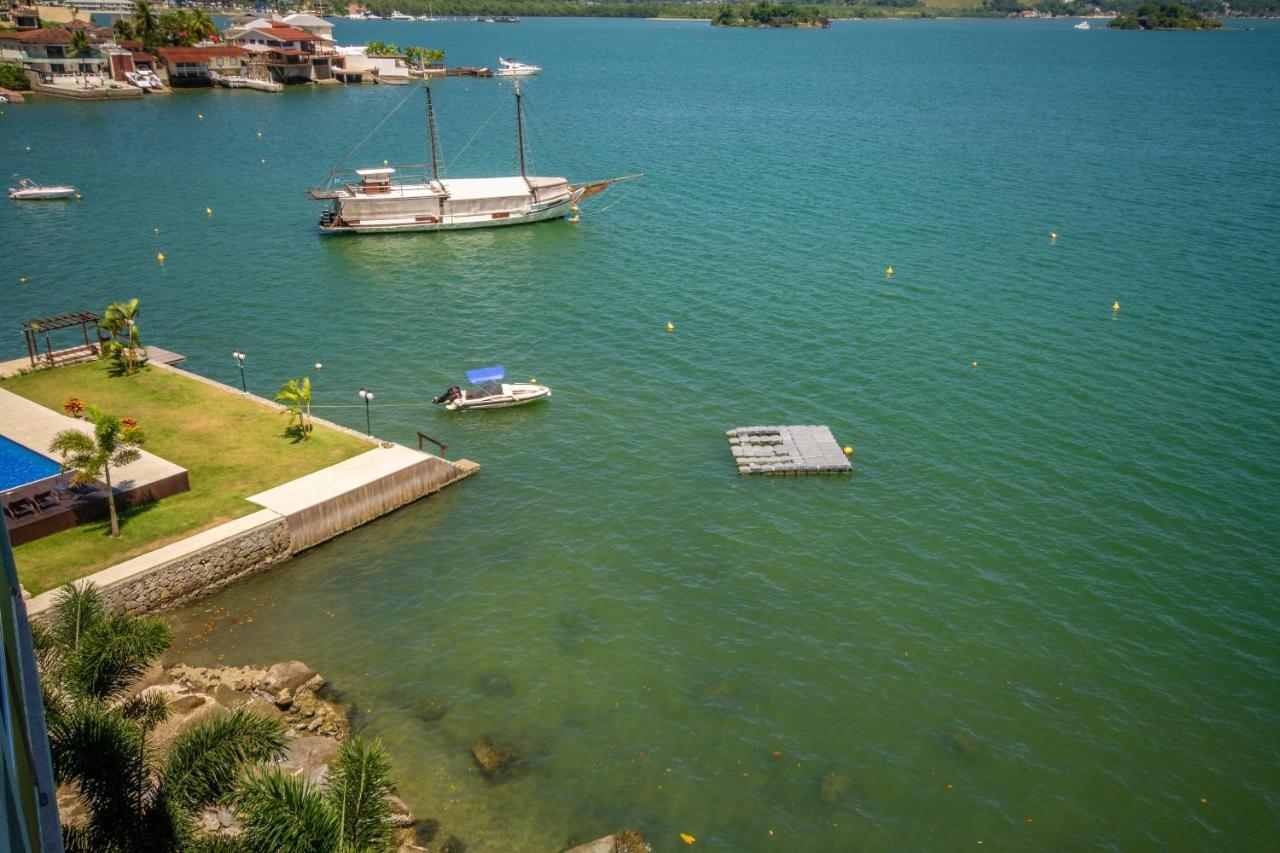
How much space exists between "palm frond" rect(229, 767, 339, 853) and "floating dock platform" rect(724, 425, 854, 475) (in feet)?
106

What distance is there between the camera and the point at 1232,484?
45750 millimetres

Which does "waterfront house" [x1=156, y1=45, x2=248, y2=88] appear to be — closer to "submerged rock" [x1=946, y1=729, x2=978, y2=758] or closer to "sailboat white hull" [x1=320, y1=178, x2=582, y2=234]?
"sailboat white hull" [x1=320, y1=178, x2=582, y2=234]

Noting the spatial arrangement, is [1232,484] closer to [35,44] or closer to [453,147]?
[453,147]

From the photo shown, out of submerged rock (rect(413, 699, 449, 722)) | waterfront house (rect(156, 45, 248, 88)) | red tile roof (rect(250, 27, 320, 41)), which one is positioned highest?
red tile roof (rect(250, 27, 320, 41))

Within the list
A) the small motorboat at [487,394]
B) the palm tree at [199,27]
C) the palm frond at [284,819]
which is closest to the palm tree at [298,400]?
the small motorboat at [487,394]

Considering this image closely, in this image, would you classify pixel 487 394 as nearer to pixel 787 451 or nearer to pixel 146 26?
pixel 787 451

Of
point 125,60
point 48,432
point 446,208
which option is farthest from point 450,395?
point 125,60

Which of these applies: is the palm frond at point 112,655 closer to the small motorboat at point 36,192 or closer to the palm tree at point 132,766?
the palm tree at point 132,766

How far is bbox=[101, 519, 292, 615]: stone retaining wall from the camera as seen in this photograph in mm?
33969

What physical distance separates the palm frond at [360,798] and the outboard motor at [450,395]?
3511cm

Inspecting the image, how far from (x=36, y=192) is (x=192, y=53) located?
300ft

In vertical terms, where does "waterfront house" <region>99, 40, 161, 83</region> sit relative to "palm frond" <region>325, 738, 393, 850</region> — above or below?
above

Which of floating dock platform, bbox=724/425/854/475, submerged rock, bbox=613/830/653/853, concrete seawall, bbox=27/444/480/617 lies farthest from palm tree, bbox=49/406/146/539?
floating dock platform, bbox=724/425/854/475

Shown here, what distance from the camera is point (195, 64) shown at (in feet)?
544
